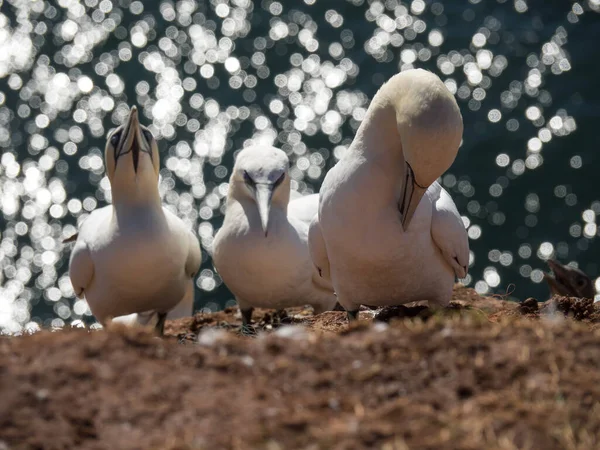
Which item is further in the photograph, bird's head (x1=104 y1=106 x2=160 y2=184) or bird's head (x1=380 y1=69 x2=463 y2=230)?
bird's head (x1=104 y1=106 x2=160 y2=184)

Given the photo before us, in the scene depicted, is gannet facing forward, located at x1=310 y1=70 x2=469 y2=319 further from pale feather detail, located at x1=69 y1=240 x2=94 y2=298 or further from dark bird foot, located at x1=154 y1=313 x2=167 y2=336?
pale feather detail, located at x1=69 y1=240 x2=94 y2=298

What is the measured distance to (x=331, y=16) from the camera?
1695cm

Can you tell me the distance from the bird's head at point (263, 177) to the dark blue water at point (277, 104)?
6.08 m

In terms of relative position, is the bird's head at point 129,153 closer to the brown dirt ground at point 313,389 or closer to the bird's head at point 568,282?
the bird's head at point 568,282

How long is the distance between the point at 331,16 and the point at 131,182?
10.1 m

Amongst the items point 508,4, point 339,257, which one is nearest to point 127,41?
point 508,4

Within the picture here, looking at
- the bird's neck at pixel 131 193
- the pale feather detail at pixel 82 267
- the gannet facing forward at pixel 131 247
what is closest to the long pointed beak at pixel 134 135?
the gannet facing forward at pixel 131 247

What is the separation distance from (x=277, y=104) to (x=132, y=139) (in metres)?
8.57

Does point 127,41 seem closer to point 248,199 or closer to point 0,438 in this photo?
point 248,199

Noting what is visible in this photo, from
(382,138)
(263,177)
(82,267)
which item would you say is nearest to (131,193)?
(82,267)

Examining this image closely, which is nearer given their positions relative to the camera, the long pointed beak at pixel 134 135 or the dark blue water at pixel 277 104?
the long pointed beak at pixel 134 135

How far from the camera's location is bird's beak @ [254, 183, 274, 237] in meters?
7.21

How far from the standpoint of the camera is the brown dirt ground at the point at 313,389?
9.65 ft

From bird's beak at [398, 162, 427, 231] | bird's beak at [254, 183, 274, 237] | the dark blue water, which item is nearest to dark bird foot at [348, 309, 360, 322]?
bird's beak at [398, 162, 427, 231]
